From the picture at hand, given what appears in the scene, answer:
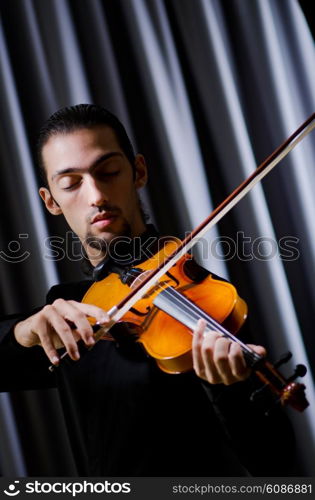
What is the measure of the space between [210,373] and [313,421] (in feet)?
1.82

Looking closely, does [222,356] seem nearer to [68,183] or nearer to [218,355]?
[218,355]

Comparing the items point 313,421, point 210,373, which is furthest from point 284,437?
point 313,421

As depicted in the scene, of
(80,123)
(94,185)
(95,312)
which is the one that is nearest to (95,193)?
(94,185)

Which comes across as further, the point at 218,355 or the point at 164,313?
the point at 164,313

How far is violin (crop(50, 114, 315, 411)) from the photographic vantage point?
0.69m

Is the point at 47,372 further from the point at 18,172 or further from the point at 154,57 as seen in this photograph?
the point at 154,57

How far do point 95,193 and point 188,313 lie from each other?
31 centimetres

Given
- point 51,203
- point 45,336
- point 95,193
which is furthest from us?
point 51,203

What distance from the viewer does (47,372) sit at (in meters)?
1.02

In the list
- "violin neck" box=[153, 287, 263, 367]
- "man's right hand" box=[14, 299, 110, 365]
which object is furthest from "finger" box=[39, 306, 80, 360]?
"violin neck" box=[153, 287, 263, 367]

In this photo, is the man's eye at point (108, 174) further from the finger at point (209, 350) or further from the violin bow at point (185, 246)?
the finger at point (209, 350)

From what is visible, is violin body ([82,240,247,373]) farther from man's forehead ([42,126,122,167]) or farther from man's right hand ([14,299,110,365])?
man's forehead ([42,126,122,167])

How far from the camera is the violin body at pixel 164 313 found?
2.48ft

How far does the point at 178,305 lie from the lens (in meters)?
0.77
